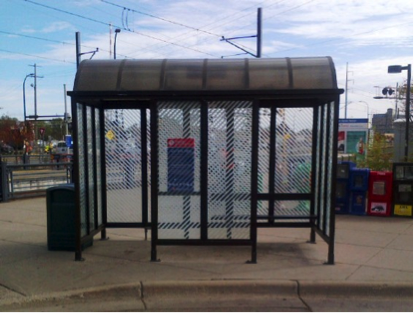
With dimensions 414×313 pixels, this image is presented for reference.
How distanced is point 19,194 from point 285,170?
8909 millimetres

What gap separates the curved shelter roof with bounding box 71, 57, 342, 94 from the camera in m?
5.97

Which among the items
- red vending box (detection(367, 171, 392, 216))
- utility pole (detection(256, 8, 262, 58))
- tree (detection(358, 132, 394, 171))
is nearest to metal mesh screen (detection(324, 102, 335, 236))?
red vending box (detection(367, 171, 392, 216))

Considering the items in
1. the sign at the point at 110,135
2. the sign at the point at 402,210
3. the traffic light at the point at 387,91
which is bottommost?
the sign at the point at 402,210

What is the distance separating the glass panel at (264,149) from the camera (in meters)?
6.91

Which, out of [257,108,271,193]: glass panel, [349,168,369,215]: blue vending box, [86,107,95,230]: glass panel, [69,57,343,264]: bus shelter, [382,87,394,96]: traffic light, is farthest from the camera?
[382,87,394,96]: traffic light

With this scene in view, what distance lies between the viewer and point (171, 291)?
5.04m

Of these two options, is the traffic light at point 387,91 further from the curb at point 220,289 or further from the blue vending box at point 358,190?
the curb at point 220,289

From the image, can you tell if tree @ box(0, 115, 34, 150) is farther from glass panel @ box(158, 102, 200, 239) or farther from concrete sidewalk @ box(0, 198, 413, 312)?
glass panel @ box(158, 102, 200, 239)

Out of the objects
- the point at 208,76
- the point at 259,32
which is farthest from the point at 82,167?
the point at 259,32

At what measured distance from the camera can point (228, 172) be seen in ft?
20.1

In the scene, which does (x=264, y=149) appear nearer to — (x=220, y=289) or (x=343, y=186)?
(x=220, y=289)

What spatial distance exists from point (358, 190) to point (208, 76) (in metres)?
5.42

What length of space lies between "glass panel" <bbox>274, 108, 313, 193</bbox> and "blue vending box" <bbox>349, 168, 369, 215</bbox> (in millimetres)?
3015

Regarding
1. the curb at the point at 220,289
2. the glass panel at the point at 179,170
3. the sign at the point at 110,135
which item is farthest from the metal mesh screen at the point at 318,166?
the sign at the point at 110,135
